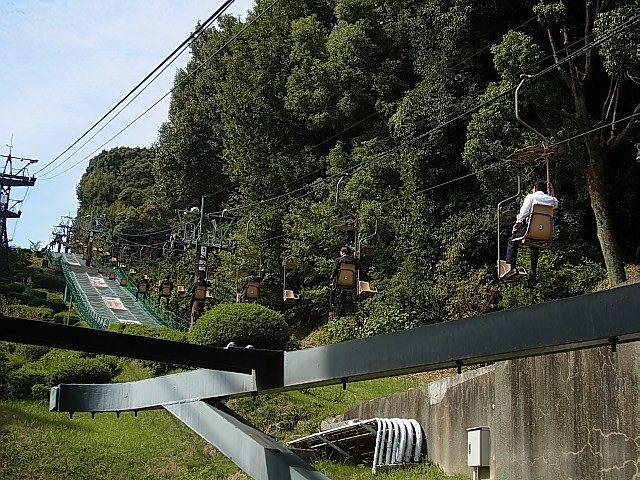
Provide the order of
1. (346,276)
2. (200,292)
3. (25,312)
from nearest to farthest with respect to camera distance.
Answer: (346,276), (200,292), (25,312)

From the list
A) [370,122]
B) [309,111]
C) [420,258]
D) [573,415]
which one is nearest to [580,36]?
[420,258]

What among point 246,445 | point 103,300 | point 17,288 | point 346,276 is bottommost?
point 246,445

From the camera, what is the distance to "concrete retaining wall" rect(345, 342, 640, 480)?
6859 mm

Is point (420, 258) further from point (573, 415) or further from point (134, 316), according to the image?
point (134, 316)

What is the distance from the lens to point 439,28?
2106 centimetres

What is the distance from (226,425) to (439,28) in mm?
17693

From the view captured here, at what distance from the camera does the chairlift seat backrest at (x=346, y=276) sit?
33.6ft

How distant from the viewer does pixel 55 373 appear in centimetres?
1703

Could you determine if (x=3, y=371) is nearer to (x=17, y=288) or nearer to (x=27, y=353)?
(x=27, y=353)

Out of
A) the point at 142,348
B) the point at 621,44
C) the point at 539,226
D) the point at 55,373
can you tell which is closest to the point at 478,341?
the point at 142,348

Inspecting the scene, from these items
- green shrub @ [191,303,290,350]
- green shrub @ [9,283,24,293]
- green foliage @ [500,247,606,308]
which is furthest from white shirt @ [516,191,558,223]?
green shrub @ [9,283,24,293]

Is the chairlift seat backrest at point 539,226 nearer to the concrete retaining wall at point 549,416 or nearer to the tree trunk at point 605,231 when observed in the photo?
the concrete retaining wall at point 549,416

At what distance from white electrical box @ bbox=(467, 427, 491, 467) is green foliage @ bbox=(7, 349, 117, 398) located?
1049 centimetres

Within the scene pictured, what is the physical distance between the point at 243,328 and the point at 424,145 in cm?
906
